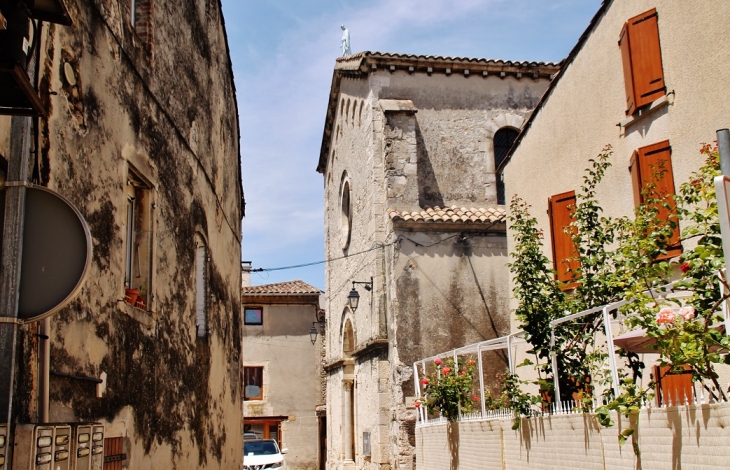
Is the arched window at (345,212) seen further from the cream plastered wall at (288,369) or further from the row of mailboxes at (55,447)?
the row of mailboxes at (55,447)

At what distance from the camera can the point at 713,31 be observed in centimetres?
A: 939

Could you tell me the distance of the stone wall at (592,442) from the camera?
5.61 m

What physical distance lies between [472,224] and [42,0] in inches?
603

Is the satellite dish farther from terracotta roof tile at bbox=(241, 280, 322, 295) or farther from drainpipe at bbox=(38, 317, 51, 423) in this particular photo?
terracotta roof tile at bbox=(241, 280, 322, 295)

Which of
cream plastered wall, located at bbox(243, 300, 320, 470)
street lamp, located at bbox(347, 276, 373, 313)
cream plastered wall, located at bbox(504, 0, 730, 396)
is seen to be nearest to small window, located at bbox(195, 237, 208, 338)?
cream plastered wall, located at bbox(504, 0, 730, 396)

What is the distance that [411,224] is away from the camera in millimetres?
18703

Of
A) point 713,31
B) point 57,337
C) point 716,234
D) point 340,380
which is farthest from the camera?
point 340,380

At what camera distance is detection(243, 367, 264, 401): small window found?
114 ft

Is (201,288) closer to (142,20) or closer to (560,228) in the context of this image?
(142,20)

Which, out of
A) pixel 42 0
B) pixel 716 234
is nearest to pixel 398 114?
pixel 716 234

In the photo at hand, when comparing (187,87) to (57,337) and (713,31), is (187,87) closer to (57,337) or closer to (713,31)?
(57,337)

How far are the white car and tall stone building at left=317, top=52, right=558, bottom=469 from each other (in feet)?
5.78

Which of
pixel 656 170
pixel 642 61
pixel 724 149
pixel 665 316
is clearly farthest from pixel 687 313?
pixel 642 61

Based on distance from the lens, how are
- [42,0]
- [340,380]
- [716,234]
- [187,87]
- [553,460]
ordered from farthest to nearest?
[340,380]
[187,87]
[553,460]
[716,234]
[42,0]
